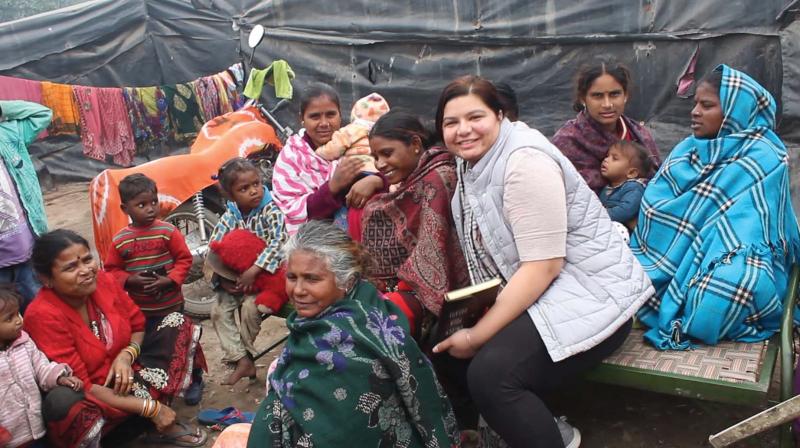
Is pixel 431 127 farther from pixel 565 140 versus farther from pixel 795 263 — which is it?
pixel 795 263

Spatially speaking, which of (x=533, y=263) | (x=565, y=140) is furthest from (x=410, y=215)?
(x=565, y=140)

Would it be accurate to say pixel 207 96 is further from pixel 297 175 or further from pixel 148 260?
pixel 297 175

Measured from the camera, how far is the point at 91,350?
2.87 meters

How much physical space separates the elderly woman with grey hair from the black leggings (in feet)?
0.65

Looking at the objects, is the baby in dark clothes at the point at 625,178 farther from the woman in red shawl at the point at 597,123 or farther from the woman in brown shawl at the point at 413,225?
the woman in brown shawl at the point at 413,225

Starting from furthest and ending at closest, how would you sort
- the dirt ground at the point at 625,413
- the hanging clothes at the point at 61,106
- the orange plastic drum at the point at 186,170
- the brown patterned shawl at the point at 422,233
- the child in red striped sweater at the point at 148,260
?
the hanging clothes at the point at 61,106 < the orange plastic drum at the point at 186,170 < the child in red striped sweater at the point at 148,260 < the dirt ground at the point at 625,413 < the brown patterned shawl at the point at 422,233

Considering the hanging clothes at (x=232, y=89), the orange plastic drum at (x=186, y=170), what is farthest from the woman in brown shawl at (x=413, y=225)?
the hanging clothes at (x=232, y=89)

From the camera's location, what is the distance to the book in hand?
7.10 ft

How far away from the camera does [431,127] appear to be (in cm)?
269

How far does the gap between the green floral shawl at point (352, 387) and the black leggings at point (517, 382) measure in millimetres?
200

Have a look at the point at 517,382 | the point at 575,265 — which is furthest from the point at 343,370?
the point at 575,265

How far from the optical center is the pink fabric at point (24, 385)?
259 cm

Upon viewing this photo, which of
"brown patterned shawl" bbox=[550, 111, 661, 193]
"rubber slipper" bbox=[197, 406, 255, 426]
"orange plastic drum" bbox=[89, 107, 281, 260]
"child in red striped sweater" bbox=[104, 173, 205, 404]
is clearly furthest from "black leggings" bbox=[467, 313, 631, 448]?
"orange plastic drum" bbox=[89, 107, 281, 260]

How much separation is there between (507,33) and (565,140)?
14.0 ft
